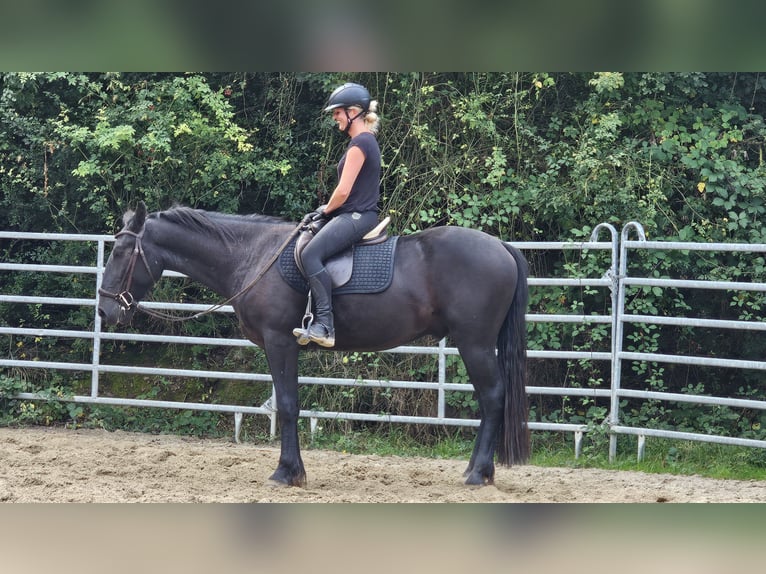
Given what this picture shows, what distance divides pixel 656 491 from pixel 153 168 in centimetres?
609

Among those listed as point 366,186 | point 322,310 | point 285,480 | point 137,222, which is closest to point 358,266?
point 322,310

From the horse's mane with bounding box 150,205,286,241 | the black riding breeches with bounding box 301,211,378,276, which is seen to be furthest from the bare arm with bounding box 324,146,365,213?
the horse's mane with bounding box 150,205,286,241

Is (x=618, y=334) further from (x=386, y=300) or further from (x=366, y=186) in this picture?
(x=366, y=186)

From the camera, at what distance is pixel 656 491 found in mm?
5297

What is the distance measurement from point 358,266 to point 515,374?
1256 mm

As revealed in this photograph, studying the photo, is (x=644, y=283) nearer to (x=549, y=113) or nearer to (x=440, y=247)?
(x=440, y=247)

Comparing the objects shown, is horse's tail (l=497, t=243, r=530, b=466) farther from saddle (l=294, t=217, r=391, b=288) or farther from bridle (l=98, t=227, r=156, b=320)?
bridle (l=98, t=227, r=156, b=320)

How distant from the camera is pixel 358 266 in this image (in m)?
5.38

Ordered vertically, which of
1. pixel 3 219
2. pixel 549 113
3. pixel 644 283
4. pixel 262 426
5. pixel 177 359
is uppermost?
pixel 549 113

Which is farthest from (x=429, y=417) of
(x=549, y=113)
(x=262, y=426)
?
(x=549, y=113)

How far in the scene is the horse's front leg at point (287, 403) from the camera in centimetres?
543

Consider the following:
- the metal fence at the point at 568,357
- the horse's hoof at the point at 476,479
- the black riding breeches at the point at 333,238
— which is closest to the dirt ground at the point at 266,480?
the horse's hoof at the point at 476,479

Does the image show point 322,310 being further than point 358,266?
No

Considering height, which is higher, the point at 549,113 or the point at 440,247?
the point at 549,113
